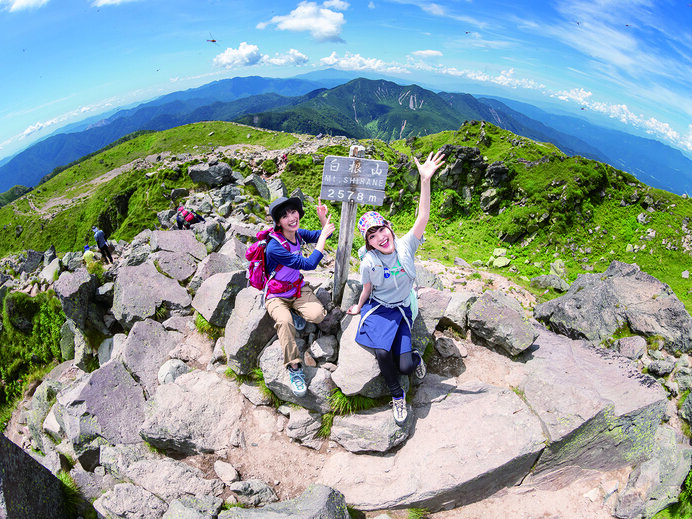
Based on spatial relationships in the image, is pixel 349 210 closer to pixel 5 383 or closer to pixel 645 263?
pixel 5 383

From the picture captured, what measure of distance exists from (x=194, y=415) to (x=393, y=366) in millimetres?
4762

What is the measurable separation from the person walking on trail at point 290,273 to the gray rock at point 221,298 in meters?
2.30

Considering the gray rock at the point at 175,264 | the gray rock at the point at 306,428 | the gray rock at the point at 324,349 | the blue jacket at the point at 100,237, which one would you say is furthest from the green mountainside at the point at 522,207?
the gray rock at the point at 306,428

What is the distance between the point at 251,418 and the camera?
7285 millimetres

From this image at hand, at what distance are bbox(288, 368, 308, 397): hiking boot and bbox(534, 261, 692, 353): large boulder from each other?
11.1 metres

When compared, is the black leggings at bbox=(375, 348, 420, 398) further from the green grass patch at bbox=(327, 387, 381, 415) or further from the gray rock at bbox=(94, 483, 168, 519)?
the gray rock at bbox=(94, 483, 168, 519)

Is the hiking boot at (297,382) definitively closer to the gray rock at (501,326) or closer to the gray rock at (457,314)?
the gray rock at (457,314)

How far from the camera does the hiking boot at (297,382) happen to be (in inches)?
265

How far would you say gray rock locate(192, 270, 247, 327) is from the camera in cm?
891

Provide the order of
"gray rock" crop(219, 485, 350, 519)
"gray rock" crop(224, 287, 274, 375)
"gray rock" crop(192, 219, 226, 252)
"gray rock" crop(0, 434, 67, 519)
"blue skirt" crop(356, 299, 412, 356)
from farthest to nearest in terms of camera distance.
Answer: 1. "gray rock" crop(192, 219, 226, 252)
2. "gray rock" crop(224, 287, 274, 375)
3. "blue skirt" crop(356, 299, 412, 356)
4. "gray rock" crop(219, 485, 350, 519)
5. "gray rock" crop(0, 434, 67, 519)

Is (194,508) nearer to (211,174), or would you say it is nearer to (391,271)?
(391,271)

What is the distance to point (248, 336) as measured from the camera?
753 cm

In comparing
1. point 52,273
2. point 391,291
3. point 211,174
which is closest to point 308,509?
point 391,291

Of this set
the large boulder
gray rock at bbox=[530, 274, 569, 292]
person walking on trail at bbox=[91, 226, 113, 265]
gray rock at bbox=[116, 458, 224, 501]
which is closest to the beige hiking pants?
gray rock at bbox=[116, 458, 224, 501]
